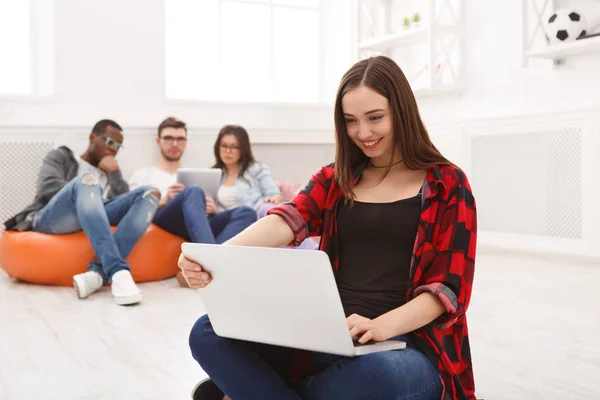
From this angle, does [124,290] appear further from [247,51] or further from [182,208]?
[247,51]

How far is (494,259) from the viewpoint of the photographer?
12.0 feet

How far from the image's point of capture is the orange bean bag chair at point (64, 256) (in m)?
2.97

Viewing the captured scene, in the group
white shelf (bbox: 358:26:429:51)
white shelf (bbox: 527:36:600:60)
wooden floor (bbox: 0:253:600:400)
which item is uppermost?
white shelf (bbox: 358:26:429:51)

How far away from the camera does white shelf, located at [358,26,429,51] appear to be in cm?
451

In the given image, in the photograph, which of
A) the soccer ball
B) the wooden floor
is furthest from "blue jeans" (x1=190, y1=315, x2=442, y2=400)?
the soccer ball

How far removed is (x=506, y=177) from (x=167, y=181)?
2051 millimetres

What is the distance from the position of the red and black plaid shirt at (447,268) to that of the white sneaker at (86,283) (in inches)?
68.6

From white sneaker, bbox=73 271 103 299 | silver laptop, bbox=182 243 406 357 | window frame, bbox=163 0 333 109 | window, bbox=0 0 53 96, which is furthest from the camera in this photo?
window frame, bbox=163 0 333 109

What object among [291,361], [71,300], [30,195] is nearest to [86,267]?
[71,300]

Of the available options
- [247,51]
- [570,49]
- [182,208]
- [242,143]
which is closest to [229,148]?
[242,143]

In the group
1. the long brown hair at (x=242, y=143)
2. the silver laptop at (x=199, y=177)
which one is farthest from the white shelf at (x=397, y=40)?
the silver laptop at (x=199, y=177)

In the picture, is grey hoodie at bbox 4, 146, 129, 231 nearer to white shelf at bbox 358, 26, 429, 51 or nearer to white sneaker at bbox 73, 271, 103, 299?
white sneaker at bbox 73, 271, 103, 299

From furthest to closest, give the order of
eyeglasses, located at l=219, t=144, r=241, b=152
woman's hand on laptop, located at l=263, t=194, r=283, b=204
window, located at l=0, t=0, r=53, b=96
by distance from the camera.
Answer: window, located at l=0, t=0, r=53, b=96
eyeglasses, located at l=219, t=144, r=241, b=152
woman's hand on laptop, located at l=263, t=194, r=283, b=204

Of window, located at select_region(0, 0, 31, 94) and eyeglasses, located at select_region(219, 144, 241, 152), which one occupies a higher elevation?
window, located at select_region(0, 0, 31, 94)
